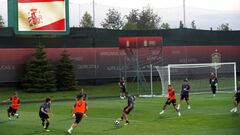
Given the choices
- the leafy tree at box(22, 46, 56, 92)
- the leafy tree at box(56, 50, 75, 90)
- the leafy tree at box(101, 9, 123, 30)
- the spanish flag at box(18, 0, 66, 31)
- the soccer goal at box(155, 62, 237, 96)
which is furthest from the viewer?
the leafy tree at box(101, 9, 123, 30)

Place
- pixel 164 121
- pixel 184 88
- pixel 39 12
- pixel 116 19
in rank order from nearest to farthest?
pixel 164 121 < pixel 184 88 < pixel 39 12 < pixel 116 19

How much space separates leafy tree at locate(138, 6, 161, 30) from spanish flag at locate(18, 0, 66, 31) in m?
21.7

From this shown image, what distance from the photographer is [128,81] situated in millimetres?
59469

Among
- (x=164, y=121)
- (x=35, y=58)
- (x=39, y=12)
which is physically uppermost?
(x=39, y=12)

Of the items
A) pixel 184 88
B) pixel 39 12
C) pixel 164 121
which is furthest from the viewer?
pixel 39 12

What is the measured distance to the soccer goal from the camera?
53.6m

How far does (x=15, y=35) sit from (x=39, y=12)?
11.0 feet

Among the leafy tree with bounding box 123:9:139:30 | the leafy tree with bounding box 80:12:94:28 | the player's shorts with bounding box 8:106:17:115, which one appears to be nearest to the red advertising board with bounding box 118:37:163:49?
the leafy tree with bounding box 80:12:94:28

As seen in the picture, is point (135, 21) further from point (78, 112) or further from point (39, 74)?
point (78, 112)

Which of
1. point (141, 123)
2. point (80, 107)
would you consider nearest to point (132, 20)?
point (141, 123)

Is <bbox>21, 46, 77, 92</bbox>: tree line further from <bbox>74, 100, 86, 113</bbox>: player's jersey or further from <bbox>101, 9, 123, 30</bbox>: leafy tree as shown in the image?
<bbox>74, 100, 86, 113</bbox>: player's jersey

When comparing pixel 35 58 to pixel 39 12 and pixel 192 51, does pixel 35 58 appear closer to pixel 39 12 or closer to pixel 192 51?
pixel 39 12

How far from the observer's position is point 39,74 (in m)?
53.0

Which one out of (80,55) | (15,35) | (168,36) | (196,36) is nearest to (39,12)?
(15,35)
